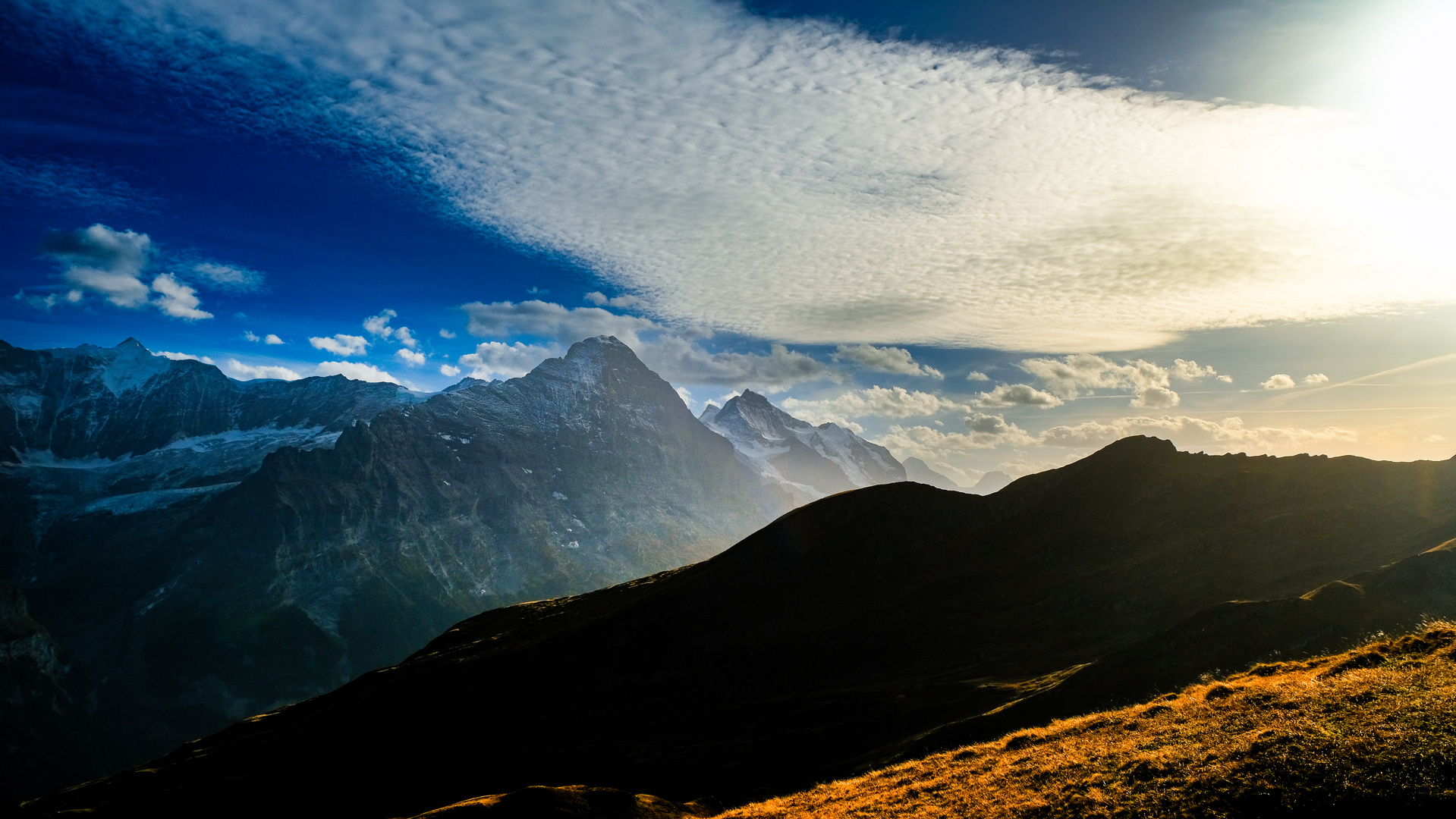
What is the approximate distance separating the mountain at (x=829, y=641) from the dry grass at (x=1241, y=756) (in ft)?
95.3

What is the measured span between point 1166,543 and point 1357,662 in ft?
276

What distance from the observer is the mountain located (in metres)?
85.5

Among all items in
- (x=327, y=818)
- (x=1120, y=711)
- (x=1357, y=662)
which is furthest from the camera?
(x=327, y=818)

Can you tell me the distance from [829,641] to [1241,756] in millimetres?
95196

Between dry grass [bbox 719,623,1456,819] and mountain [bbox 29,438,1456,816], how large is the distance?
95.3 ft

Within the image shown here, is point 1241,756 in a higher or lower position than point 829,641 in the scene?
higher

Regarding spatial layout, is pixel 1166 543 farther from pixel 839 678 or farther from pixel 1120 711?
pixel 1120 711

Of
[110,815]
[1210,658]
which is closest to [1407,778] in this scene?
[1210,658]

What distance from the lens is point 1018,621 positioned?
10262cm

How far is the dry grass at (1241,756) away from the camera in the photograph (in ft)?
73.8

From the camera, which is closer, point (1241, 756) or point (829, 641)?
point (1241, 756)

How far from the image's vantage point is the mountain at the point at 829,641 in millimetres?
85500

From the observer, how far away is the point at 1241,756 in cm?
2578

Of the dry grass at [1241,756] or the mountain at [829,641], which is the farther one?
the mountain at [829,641]
